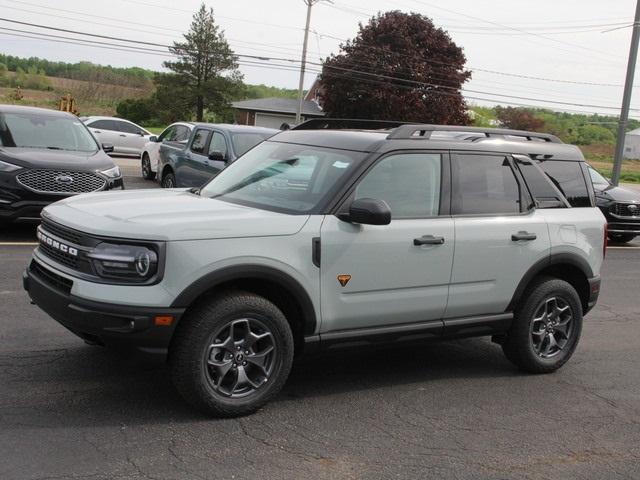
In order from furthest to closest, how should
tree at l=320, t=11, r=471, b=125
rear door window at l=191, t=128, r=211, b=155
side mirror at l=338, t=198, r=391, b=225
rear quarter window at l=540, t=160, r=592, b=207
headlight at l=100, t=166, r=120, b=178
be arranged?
tree at l=320, t=11, r=471, b=125 → rear door window at l=191, t=128, r=211, b=155 → headlight at l=100, t=166, r=120, b=178 → rear quarter window at l=540, t=160, r=592, b=207 → side mirror at l=338, t=198, r=391, b=225

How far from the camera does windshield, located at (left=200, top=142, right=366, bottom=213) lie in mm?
4977

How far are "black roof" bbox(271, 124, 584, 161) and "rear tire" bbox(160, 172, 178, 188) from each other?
356 inches

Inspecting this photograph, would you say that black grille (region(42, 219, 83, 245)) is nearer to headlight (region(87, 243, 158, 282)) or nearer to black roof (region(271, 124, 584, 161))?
headlight (region(87, 243, 158, 282))

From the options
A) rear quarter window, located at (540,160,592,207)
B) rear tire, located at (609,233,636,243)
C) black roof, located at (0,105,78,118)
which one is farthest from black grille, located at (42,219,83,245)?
rear tire, located at (609,233,636,243)

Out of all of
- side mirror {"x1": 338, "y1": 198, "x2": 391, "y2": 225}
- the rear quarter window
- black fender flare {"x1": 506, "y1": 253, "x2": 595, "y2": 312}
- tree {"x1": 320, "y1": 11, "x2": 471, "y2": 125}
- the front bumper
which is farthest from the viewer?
tree {"x1": 320, "y1": 11, "x2": 471, "y2": 125}

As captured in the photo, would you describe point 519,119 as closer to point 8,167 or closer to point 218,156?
point 218,156

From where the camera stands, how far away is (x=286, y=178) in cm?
525

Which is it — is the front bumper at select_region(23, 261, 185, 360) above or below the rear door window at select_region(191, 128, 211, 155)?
below

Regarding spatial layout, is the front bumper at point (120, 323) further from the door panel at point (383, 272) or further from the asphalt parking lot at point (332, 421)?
the door panel at point (383, 272)

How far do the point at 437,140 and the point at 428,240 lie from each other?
2.66 feet

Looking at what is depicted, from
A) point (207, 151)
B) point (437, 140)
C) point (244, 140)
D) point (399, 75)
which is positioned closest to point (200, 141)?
point (207, 151)

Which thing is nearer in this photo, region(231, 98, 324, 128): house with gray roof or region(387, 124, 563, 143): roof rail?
region(387, 124, 563, 143): roof rail

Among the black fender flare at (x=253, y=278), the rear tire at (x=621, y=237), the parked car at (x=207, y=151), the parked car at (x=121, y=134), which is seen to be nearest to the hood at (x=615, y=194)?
the rear tire at (x=621, y=237)

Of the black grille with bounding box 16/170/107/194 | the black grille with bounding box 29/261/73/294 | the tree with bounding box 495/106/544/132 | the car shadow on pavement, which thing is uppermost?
the tree with bounding box 495/106/544/132
